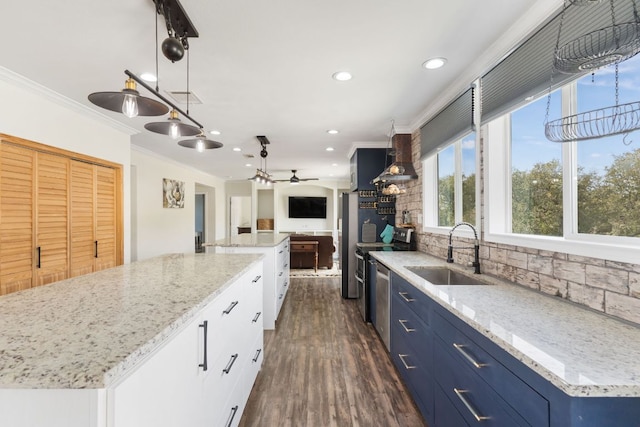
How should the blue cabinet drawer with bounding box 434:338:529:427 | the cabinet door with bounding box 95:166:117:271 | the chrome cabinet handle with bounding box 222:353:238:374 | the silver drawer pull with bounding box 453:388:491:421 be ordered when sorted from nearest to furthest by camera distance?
the blue cabinet drawer with bounding box 434:338:529:427 < the silver drawer pull with bounding box 453:388:491:421 < the chrome cabinet handle with bounding box 222:353:238:374 < the cabinet door with bounding box 95:166:117:271

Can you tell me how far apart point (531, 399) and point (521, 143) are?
1.71 meters

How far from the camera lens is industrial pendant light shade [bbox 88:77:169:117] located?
1418 mm

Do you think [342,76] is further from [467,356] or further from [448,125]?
[467,356]

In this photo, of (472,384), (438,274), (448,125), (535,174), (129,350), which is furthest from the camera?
(448,125)

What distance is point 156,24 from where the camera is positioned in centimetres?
178

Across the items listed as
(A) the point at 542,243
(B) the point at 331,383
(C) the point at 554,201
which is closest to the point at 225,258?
(B) the point at 331,383

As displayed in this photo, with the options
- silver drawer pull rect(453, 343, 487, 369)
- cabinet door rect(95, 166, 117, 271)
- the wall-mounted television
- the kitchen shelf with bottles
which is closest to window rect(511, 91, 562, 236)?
silver drawer pull rect(453, 343, 487, 369)

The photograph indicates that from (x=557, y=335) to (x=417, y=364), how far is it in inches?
42.3

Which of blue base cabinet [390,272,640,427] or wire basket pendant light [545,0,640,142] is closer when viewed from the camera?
blue base cabinet [390,272,640,427]

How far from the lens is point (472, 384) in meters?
1.29

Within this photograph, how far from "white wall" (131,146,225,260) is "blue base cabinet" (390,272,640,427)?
203 inches

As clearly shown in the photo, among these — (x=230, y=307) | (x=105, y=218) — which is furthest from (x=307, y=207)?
(x=230, y=307)

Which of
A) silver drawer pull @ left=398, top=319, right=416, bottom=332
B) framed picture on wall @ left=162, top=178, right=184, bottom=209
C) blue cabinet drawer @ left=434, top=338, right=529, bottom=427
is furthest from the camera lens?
framed picture on wall @ left=162, top=178, right=184, bottom=209

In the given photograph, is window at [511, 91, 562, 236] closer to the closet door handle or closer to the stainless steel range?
the stainless steel range
